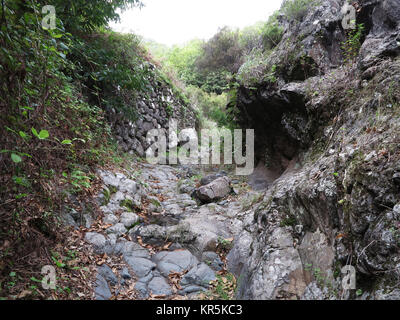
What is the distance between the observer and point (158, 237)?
4293 millimetres

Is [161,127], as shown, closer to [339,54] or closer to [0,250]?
[339,54]

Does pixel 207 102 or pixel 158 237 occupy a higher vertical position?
pixel 207 102

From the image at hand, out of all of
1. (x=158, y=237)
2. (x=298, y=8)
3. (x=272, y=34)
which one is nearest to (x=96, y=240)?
(x=158, y=237)

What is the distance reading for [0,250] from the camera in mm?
2113

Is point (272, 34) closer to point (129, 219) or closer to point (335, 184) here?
point (335, 184)

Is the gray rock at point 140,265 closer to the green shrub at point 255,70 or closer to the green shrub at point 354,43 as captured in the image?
the green shrub at point 354,43

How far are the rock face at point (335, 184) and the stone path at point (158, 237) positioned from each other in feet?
2.03

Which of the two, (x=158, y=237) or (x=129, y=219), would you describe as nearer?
(x=158, y=237)

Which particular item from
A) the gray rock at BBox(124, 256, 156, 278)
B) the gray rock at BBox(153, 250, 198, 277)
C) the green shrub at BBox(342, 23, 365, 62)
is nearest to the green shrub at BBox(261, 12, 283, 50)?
the green shrub at BBox(342, 23, 365, 62)

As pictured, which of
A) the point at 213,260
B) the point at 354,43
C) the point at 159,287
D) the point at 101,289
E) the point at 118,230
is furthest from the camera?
the point at 354,43

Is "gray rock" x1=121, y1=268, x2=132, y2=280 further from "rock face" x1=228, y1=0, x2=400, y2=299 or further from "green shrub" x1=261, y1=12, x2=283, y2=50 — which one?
"green shrub" x1=261, y1=12, x2=283, y2=50

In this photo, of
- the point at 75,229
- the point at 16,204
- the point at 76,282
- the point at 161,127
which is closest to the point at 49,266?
the point at 76,282

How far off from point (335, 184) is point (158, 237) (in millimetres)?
3113

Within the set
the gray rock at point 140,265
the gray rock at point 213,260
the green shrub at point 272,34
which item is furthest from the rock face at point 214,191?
the green shrub at point 272,34
